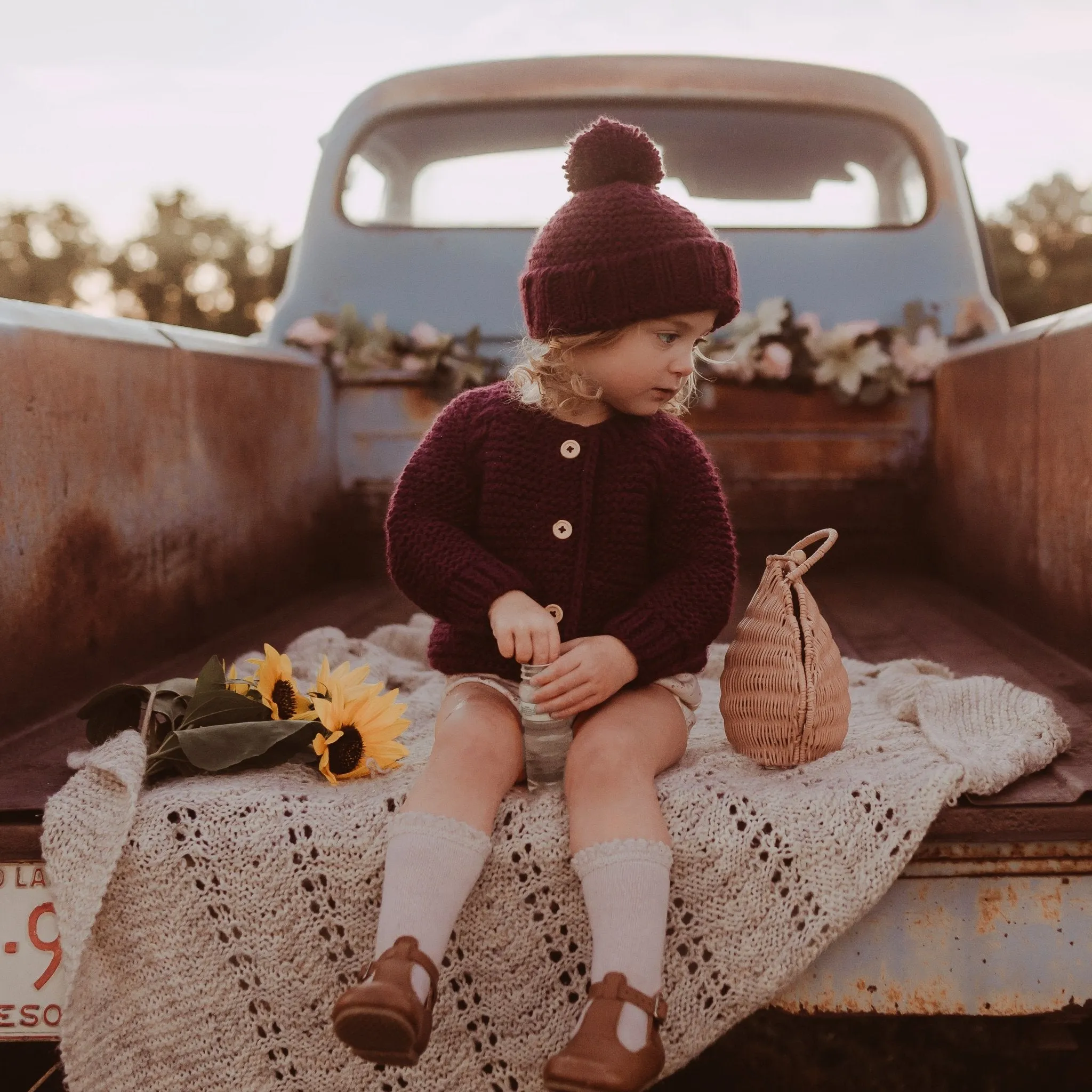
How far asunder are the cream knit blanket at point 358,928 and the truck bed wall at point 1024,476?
671 mm

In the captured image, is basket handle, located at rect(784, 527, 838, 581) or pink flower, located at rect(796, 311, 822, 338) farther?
pink flower, located at rect(796, 311, 822, 338)

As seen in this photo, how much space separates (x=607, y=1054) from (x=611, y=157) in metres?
1.00

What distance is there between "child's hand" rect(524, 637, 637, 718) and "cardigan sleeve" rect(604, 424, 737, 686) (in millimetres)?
33

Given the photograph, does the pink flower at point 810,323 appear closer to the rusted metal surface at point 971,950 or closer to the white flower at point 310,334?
the white flower at point 310,334

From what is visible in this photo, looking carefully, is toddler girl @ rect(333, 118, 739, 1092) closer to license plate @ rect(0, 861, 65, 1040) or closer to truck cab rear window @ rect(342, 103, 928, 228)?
license plate @ rect(0, 861, 65, 1040)

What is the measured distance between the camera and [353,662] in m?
1.93

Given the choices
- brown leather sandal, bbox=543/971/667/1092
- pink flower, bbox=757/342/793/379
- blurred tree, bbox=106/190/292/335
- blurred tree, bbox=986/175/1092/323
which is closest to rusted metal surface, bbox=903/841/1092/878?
brown leather sandal, bbox=543/971/667/1092

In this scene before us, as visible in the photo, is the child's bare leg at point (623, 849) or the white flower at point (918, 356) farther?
the white flower at point (918, 356)

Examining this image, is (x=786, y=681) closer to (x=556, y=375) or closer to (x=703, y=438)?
(x=556, y=375)

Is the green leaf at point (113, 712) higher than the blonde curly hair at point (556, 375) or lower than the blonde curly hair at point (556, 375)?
Result: lower

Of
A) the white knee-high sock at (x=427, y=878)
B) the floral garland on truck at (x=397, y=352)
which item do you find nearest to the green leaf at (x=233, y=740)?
the white knee-high sock at (x=427, y=878)

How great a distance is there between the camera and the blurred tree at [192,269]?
1773 centimetres

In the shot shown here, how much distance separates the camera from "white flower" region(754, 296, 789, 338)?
2.63 metres

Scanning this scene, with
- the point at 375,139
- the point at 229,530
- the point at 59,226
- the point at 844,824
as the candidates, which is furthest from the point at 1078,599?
the point at 59,226
